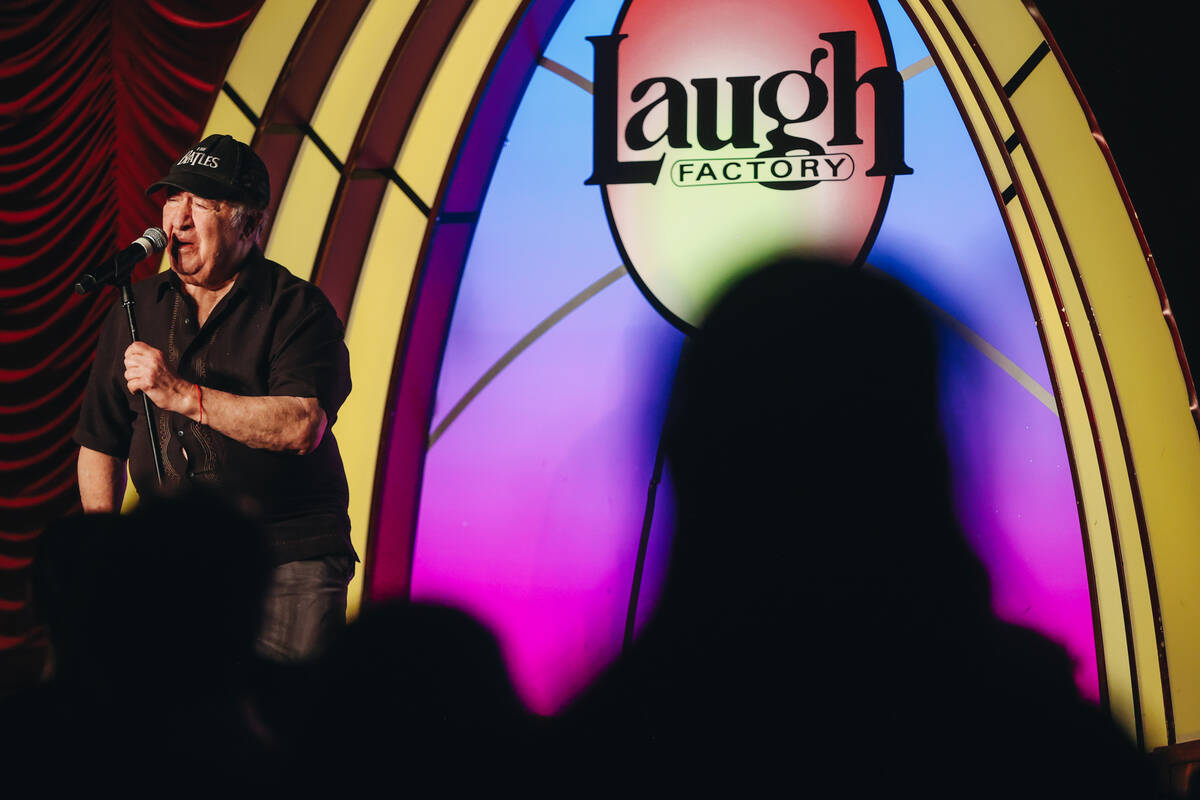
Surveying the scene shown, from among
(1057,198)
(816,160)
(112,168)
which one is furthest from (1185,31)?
(112,168)

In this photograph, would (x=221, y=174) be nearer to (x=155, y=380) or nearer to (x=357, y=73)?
(x=155, y=380)

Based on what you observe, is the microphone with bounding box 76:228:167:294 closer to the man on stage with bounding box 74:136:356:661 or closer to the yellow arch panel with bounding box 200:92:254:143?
the man on stage with bounding box 74:136:356:661

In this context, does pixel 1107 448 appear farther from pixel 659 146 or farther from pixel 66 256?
pixel 66 256

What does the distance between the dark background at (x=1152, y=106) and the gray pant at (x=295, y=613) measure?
2795 mm

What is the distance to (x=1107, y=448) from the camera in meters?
3.75

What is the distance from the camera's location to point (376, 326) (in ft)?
14.6

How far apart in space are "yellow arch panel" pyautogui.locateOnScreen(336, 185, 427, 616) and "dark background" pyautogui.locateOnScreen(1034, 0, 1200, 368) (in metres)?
2.68

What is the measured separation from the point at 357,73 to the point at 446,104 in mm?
406

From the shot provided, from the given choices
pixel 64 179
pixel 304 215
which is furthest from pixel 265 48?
pixel 64 179

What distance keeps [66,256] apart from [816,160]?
3009 mm

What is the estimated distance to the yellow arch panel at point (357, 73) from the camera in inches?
165

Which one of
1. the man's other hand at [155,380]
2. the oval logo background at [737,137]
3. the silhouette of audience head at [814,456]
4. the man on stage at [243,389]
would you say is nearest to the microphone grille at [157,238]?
the man on stage at [243,389]

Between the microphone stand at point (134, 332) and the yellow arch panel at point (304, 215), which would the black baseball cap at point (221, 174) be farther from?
the yellow arch panel at point (304, 215)

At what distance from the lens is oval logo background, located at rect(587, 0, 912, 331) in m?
4.06
